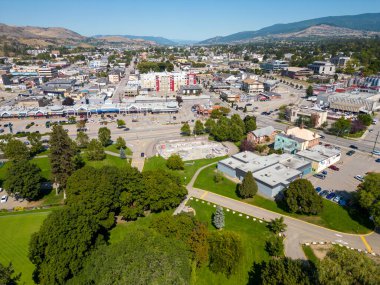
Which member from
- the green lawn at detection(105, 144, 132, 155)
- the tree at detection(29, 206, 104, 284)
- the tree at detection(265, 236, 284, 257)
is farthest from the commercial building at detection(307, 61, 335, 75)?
the tree at detection(29, 206, 104, 284)

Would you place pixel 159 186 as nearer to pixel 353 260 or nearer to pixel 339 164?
pixel 353 260

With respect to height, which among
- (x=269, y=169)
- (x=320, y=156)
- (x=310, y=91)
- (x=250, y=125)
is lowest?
(x=269, y=169)

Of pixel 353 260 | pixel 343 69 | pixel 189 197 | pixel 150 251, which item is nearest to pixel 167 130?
pixel 189 197

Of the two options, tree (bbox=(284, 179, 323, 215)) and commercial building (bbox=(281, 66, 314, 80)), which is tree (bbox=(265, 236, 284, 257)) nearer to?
tree (bbox=(284, 179, 323, 215))

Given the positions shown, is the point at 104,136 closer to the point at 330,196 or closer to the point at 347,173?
the point at 330,196

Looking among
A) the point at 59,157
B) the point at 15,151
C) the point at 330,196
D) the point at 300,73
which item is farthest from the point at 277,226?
the point at 300,73
